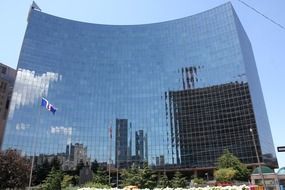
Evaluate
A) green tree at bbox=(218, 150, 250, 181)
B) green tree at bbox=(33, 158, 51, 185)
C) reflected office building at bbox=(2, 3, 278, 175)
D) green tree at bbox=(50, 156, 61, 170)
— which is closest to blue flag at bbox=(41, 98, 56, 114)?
reflected office building at bbox=(2, 3, 278, 175)

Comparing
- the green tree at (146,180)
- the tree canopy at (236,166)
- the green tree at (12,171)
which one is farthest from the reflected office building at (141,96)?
the green tree at (146,180)

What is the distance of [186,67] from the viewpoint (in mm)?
121562

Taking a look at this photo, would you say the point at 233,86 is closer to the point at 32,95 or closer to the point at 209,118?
the point at 209,118

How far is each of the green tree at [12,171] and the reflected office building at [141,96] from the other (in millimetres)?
46154

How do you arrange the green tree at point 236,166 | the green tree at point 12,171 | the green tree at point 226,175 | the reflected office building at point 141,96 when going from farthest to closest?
1. the reflected office building at point 141,96
2. the green tree at point 236,166
3. the green tree at point 226,175
4. the green tree at point 12,171

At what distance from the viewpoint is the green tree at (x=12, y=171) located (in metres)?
48.1

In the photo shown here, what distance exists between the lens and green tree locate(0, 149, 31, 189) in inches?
1895

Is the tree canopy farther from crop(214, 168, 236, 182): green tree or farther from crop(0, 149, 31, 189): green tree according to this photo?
crop(0, 149, 31, 189): green tree

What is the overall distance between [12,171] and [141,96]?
78879 mm

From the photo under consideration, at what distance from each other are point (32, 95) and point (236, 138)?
83736mm

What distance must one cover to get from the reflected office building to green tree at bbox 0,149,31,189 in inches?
1817

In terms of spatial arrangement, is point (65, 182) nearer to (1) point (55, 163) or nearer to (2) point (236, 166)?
(1) point (55, 163)

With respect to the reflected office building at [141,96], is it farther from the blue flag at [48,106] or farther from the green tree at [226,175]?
the blue flag at [48,106]

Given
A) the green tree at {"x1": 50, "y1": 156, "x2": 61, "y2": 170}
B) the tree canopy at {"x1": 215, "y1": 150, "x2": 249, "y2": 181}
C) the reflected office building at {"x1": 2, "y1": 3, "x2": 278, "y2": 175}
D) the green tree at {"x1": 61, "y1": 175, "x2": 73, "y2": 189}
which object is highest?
the reflected office building at {"x1": 2, "y1": 3, "x2": 278, "y2": 175}
